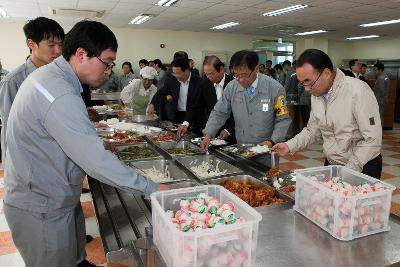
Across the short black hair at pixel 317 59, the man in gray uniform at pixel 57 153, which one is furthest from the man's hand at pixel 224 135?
the man in gray uniform at pixel 57 153

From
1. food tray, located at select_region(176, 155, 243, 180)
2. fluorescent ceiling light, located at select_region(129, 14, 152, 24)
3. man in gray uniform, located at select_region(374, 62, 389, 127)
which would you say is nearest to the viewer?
food tray, located at select_region(176, 155, 243, 180)

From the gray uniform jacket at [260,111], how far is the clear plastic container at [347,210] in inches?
48.8

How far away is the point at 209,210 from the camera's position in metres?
1.08

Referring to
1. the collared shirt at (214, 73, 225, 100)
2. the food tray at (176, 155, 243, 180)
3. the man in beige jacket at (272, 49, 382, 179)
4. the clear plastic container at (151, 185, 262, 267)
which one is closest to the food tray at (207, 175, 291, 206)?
the food tray at (176, 155, 243, 180)

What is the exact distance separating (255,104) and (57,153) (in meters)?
1.78

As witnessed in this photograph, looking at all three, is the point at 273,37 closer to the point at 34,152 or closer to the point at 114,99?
the point at 114,99

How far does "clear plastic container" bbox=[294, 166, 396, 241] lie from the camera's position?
3.95 feet

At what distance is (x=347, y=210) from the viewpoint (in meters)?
1.20

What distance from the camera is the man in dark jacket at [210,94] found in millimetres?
3191

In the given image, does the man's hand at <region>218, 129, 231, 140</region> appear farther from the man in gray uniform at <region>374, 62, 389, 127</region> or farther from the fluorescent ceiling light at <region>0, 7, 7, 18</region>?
the fluorescent ceiling light at <region>0, 7, 7, 18</region>

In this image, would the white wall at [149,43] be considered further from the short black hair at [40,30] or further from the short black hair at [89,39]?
the short black hair at [89,39]

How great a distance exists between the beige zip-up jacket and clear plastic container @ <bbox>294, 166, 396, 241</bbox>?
43 cm

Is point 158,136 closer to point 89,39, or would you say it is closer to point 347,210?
point 89,39

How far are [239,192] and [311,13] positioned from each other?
741 centimetres
